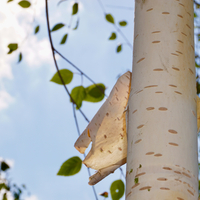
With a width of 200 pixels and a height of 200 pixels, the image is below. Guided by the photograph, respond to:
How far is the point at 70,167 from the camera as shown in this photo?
917 mm

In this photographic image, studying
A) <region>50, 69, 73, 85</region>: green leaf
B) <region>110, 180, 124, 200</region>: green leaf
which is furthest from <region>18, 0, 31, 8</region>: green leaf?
<region>110, 180, 124, 200</region>: green leaf

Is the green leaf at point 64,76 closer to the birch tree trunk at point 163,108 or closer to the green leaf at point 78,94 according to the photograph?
the green leaf at point 78,94

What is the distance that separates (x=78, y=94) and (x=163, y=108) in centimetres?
65

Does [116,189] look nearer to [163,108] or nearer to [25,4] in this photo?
[163,108]

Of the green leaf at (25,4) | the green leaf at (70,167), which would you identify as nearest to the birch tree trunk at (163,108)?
the green leaf at (70,167)

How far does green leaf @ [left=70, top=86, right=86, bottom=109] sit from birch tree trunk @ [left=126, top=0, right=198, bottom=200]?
491 millimetres

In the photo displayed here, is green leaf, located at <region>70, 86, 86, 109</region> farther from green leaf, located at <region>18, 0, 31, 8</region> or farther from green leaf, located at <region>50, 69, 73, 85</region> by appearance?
green leaf, located at <region>18, 0, 31, 8</region>

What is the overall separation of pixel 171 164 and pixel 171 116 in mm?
85

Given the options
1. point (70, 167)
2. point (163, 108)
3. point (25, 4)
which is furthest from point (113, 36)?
point (163, 108)

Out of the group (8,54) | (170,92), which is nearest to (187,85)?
(170,92)

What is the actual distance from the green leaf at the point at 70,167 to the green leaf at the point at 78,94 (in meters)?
0.25

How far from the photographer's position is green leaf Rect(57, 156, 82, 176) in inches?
35.8

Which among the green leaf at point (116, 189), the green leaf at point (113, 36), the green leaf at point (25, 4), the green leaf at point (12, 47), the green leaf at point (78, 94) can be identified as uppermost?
the green leaf at point (113, 36)

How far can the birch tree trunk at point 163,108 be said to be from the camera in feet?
1.36
